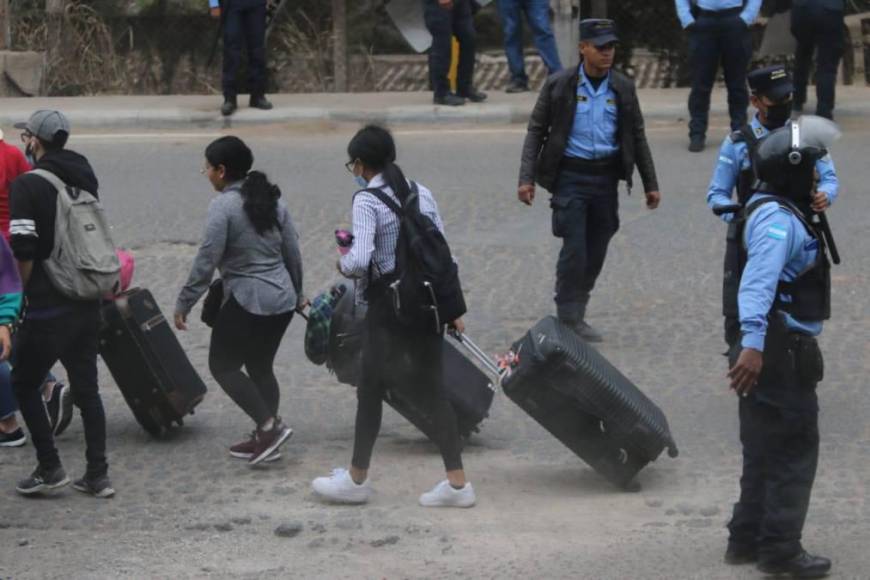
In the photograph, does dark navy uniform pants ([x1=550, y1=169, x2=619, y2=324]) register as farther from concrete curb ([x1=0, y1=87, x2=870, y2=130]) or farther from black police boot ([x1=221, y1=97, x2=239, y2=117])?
black police boot ([x1=221, y1=97, x2=239, y2=117])

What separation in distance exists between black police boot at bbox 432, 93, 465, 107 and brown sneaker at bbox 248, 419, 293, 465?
8271mm

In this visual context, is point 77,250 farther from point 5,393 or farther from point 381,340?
point 381,340

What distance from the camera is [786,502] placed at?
5.59 meters

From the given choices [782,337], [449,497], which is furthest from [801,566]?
[449,497]

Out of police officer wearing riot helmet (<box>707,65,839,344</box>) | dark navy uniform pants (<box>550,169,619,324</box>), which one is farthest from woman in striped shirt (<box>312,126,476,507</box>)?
dark navy uniform pants (<box>550,169,619,324</box>)

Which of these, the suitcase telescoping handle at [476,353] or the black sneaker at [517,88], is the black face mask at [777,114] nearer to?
the suitcase telescoping handle at [476,353]

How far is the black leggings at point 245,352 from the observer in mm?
7113

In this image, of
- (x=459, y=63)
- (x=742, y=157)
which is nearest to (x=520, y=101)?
(x=459, y=63)

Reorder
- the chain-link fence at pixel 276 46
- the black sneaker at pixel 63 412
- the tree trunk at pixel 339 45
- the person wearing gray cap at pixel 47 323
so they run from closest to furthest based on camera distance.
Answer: the person wearing gray cap at pixel 47 323
the black sneaker at pixel 63 412
the tree trunk at pixel 339 45
the chain-link fence at pixel 276 46

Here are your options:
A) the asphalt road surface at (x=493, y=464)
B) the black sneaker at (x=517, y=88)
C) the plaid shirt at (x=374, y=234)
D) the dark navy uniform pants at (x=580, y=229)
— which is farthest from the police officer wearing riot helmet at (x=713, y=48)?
the plaid shirt at (x=374, y=234)

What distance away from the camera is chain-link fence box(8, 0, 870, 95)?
18062 mm

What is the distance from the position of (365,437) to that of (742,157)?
202 centimetres

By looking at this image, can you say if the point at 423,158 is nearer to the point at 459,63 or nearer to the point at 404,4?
the point at 459,63

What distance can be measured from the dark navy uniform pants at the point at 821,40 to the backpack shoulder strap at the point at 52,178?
28.5 ft
